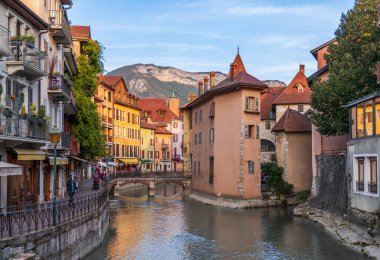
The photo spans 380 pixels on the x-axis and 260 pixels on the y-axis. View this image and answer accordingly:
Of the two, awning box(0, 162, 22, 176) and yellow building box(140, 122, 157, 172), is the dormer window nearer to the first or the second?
yellow building box(140, 122, 157, 172)

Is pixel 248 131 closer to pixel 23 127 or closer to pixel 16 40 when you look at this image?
pixel 23 127

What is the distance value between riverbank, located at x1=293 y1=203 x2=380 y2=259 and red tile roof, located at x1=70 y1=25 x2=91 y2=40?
25.5 metres

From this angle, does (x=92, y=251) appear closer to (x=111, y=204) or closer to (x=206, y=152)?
(x=111, y=204)

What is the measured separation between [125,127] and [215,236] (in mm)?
56227

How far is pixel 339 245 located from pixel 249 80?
24.6 m

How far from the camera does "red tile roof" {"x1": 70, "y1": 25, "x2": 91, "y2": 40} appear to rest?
4762cm

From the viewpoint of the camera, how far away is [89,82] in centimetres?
4500

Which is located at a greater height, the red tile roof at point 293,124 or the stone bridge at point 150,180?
the red tile roof at point 293,124

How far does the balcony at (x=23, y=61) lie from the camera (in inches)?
876

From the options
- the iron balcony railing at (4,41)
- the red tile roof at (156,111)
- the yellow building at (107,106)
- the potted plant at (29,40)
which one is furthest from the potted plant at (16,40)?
the red tile roof at (156,111)

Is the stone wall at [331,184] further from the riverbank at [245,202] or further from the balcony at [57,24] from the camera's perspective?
the balcony at [57,24]

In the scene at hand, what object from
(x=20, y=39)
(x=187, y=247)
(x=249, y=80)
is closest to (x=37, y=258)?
(x=20, y=39)

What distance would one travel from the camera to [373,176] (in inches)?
1131

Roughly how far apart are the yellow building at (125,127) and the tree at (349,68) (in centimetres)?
4891
